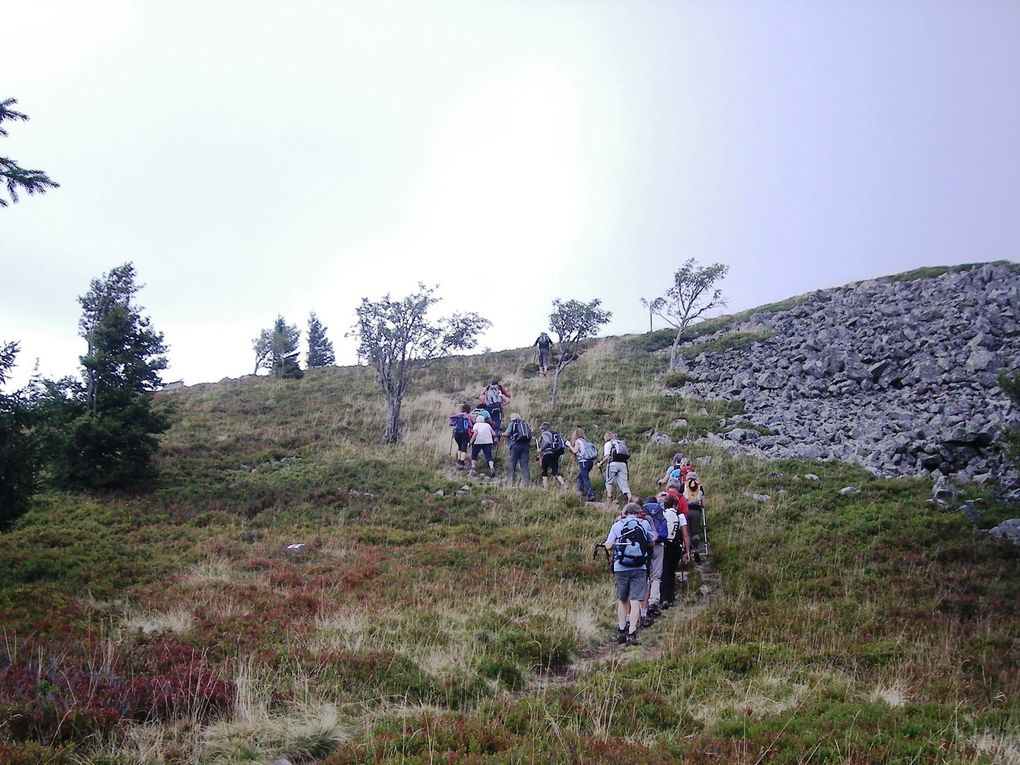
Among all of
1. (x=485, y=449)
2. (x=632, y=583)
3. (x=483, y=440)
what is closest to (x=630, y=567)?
(x=632, y=583)

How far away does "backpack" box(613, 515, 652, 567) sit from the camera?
8523 millimetres

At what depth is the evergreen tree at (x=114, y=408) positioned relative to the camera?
15.3m

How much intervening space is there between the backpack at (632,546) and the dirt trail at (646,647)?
3.34ft

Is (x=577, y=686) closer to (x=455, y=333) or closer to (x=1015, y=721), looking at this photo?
(x=1015, y=721)

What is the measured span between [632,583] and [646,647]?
A: 83 cm

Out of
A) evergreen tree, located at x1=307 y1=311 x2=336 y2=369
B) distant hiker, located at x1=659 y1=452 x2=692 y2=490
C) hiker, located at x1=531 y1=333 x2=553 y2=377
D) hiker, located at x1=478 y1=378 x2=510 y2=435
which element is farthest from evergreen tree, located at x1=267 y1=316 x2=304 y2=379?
distant hiker, located at x1=659 y1=452 x2=692 y2=490

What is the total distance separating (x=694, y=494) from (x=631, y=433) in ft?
27.3

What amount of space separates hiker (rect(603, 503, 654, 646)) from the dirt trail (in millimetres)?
286

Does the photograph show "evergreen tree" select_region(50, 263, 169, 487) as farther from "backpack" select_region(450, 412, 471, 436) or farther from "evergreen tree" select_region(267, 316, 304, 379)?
"evergreen tree" select_region(267, 316, 304, 379)

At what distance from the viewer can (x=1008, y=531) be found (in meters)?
10.5

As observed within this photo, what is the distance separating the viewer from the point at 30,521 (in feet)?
40.9

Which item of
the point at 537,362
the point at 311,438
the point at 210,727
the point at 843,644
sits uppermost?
the point at 537,362

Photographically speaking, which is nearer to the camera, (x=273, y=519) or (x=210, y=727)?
(x=210, y=727)

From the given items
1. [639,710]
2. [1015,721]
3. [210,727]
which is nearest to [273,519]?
Result: [210,727]
